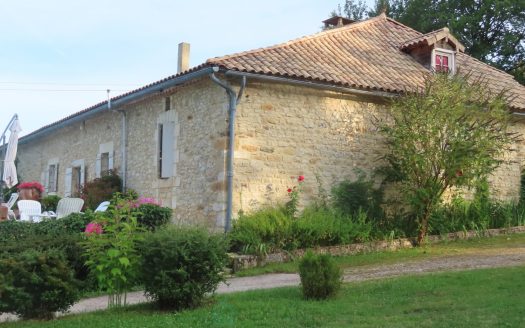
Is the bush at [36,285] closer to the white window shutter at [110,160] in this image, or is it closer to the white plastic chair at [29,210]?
the white plastic chair at [29,210]

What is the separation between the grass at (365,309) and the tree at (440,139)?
15.6 feet

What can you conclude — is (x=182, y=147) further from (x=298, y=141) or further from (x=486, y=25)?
(x=486, y=25)

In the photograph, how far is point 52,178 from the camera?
804 inches

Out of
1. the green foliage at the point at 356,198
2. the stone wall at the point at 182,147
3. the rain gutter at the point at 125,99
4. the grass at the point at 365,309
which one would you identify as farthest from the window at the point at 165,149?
the grass at the point at 365,309

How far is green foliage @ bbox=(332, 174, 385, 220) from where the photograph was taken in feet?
41.2

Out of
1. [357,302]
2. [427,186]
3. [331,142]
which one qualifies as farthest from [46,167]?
[357,302]

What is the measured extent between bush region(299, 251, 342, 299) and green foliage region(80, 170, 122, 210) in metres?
9.07

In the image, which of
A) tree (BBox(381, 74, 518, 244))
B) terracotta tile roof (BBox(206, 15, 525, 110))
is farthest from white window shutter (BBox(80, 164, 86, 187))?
tree (BBox(381, 74, 518, 244))

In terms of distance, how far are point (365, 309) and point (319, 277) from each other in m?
0.77

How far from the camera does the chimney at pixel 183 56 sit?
16.7 meters

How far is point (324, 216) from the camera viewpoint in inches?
456

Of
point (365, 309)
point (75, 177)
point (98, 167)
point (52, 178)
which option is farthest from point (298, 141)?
point (52, 178)

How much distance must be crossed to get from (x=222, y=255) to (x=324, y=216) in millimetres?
5054

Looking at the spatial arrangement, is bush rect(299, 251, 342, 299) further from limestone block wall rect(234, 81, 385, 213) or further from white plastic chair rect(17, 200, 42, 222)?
white plastic chair rect(17, 200, 42, 222)
